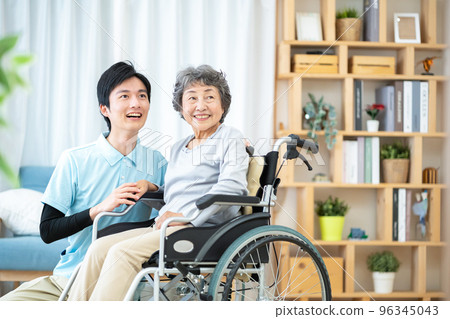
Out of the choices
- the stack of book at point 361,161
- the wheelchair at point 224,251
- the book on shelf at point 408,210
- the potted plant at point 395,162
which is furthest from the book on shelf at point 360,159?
the wheelchair at point 224,251

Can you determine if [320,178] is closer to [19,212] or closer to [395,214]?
[395,214]

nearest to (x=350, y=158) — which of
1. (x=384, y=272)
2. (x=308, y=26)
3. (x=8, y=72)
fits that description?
(x=384, y=272)

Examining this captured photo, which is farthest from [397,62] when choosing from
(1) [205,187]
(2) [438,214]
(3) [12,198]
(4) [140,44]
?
(3) [12,198]

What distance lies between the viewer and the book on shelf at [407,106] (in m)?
2.54

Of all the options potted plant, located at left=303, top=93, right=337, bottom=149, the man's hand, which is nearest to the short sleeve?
the man's hand

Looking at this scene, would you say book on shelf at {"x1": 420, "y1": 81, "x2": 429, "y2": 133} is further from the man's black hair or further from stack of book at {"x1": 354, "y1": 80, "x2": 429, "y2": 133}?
the man's black hair

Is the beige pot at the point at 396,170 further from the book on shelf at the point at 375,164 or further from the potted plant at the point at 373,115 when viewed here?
the potted plant at the point at 373,115

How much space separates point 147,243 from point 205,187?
23 cm

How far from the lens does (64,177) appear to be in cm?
148

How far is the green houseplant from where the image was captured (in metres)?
0.33

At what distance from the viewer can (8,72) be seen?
0.35m

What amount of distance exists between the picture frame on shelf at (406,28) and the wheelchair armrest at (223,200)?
1690mm

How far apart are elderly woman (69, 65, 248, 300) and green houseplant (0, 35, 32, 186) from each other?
35.2 inches

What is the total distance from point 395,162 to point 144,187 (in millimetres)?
1495
